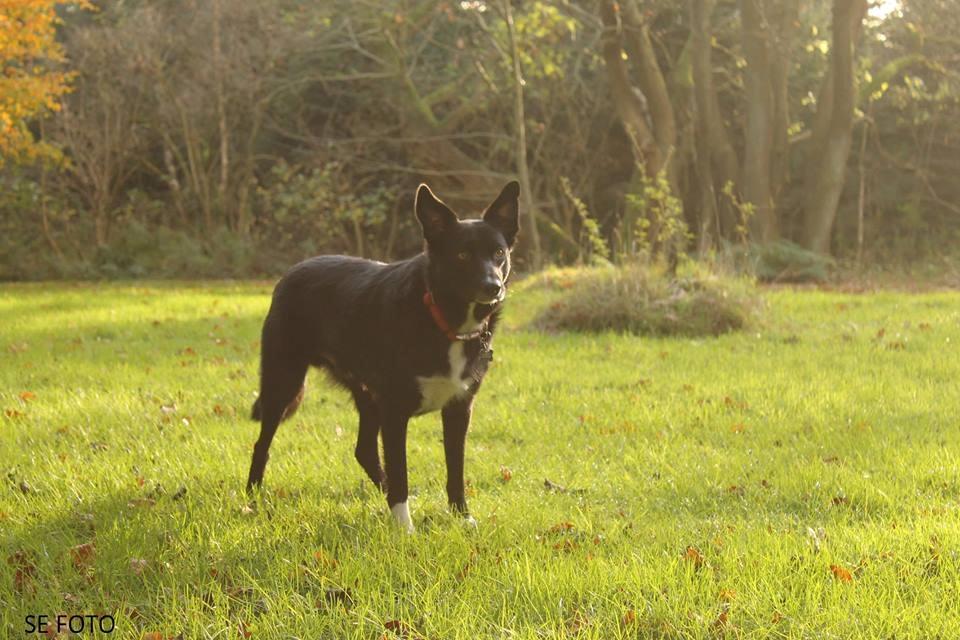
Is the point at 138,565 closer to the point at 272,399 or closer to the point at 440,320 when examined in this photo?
the point at 272,399

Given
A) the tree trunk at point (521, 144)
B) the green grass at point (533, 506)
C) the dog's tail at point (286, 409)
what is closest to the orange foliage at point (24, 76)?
the tree trunk at point (521, 144)

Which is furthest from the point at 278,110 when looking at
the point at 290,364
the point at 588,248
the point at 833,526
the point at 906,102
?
the point at 833,526

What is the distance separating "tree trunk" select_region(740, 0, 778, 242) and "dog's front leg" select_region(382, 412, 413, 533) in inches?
550

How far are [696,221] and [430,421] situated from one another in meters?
13.5

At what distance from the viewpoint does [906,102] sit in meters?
20.7

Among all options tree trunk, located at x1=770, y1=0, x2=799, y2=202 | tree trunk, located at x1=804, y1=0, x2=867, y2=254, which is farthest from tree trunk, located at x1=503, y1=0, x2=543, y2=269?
tree trunk, located at x1=804, y1=0, x2=867, y2=254

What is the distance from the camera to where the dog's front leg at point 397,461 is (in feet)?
14.2

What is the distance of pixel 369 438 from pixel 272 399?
0.56m

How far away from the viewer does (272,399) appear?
4.96 metres

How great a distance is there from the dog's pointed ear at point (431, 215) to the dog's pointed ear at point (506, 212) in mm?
231

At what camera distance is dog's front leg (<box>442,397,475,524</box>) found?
4.55 m

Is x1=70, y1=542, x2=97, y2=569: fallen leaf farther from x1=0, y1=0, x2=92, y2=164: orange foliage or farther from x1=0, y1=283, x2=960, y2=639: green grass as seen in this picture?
x1=0, y1=0, x2=92, y2=164: orange foliage

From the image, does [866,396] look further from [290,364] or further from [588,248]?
[588,248]

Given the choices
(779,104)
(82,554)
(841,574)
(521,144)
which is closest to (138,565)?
(82,554)
